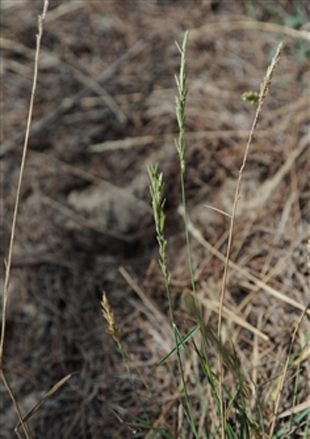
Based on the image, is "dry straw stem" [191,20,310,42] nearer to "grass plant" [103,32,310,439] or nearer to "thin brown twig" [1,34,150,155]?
"thin brown twig" [1,34,150,155]

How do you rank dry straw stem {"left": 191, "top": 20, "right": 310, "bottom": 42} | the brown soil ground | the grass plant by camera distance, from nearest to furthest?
the grass plant → the brown soil ground → dry straw stem {"left": 191, "top": 20, "right": 310, "bottom": 42}

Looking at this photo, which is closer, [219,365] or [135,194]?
[219,365]

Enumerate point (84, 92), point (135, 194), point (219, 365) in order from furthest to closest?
point (84, 92), point (135, 194), point (219, 365)

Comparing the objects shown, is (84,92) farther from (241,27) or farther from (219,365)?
(219,365)

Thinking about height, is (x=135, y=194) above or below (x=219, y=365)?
below

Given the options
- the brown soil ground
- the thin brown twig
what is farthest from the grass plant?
the thin brown twig

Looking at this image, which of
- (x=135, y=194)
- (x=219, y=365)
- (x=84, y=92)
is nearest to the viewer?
(x=219, y=365)

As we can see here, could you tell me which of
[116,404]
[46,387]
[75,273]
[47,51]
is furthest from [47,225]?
[47,51]

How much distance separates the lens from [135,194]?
2072 millimetres

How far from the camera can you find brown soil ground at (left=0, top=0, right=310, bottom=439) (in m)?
1.60

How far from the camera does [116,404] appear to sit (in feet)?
5.14

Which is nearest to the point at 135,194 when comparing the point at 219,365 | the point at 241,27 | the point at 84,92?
the point at 84,92

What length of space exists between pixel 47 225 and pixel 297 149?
1.05m

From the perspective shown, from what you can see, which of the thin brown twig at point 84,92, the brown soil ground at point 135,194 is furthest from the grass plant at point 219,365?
the thin brown twig at point 84,92
